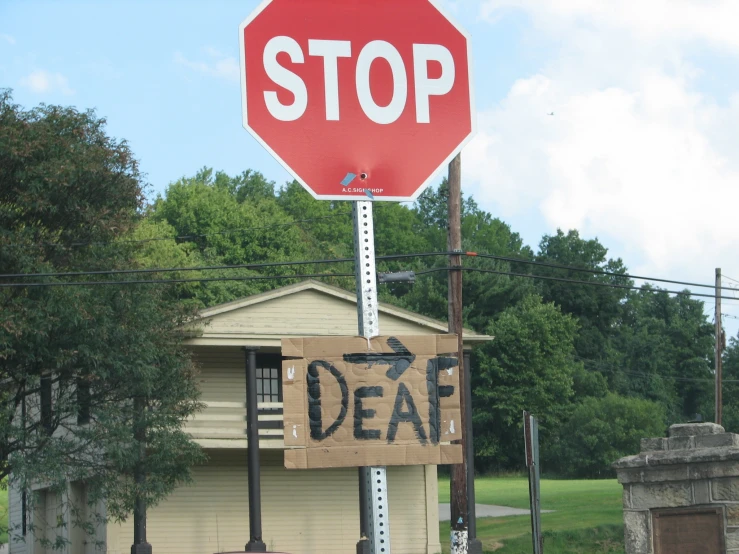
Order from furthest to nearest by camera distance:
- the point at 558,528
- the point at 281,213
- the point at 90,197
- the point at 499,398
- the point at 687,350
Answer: the point at 687,350 < the point at 281,213 < the point at 499,398 < the point at 558,528 < the point at 90,197

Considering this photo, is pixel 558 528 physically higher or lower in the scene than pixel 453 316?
lower

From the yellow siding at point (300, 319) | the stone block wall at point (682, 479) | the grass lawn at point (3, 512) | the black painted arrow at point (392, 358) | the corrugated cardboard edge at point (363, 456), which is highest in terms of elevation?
the yellow siding at point (300, 319)

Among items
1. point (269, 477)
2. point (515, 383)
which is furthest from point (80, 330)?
point (515, 383)

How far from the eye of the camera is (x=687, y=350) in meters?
80.0

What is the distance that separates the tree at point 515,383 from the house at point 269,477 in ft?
95.0

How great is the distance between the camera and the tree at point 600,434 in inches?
2349

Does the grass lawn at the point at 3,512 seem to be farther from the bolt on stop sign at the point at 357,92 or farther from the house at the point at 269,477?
the bolt on stop sign at the point at 357,92

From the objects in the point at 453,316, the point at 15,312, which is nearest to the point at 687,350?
the point at 453,316

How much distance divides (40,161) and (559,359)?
44.1 m

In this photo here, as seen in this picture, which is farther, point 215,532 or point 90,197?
point 215,532

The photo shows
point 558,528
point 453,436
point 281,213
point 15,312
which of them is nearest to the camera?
point 453,436

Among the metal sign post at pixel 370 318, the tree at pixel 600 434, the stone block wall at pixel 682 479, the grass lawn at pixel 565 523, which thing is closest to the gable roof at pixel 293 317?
the grass lawn at pixel 565 523

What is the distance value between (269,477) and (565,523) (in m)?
7.41

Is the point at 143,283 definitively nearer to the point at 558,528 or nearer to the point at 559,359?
the point at 558,528
